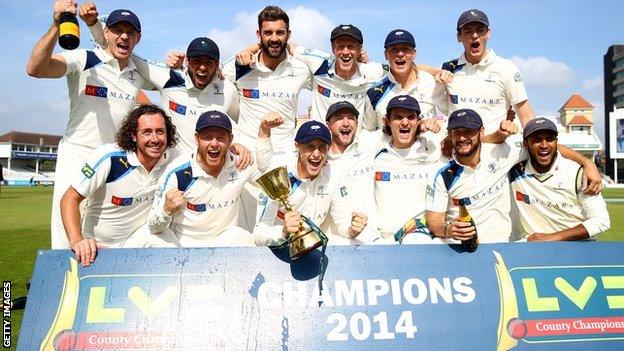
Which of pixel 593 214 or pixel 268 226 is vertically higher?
pixel 593 214

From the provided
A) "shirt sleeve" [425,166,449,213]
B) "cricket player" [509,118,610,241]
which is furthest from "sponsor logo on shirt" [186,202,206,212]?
"cricket player" [509,118,610,241]

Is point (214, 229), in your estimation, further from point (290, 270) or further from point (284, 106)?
point (284, 106)

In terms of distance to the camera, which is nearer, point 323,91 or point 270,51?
point 270,51

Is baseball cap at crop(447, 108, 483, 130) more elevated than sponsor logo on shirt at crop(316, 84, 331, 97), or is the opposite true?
sponsor logo on shirt at crop(316, 84, 331, 97)

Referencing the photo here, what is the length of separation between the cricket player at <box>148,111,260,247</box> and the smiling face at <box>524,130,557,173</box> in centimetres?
256

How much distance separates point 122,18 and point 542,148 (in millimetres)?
4103

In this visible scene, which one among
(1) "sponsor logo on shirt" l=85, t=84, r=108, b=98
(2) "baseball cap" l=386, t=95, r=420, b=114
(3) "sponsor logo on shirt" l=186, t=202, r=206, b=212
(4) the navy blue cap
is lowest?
(3) "sponsor logo on shirt" l=186, t=202, r=206, b=212

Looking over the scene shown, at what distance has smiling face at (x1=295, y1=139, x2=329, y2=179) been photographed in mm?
4184

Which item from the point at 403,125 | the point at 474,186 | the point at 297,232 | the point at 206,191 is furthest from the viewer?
the point at 403,125

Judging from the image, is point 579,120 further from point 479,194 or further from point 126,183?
point 126,183

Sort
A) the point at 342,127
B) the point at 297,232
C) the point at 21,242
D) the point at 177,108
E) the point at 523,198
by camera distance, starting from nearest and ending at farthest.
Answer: the point at 297,232
the point at 523,198
the point at 342,127
the point at 177,108
the point at 21,242

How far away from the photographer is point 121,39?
4.91 m

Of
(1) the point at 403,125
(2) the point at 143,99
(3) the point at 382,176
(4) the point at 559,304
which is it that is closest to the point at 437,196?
(3) the point at 382,176

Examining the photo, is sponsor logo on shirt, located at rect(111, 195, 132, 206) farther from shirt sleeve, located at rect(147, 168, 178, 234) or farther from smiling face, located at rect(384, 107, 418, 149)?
smiling face, located at rect(384, 107, 418, 149)
